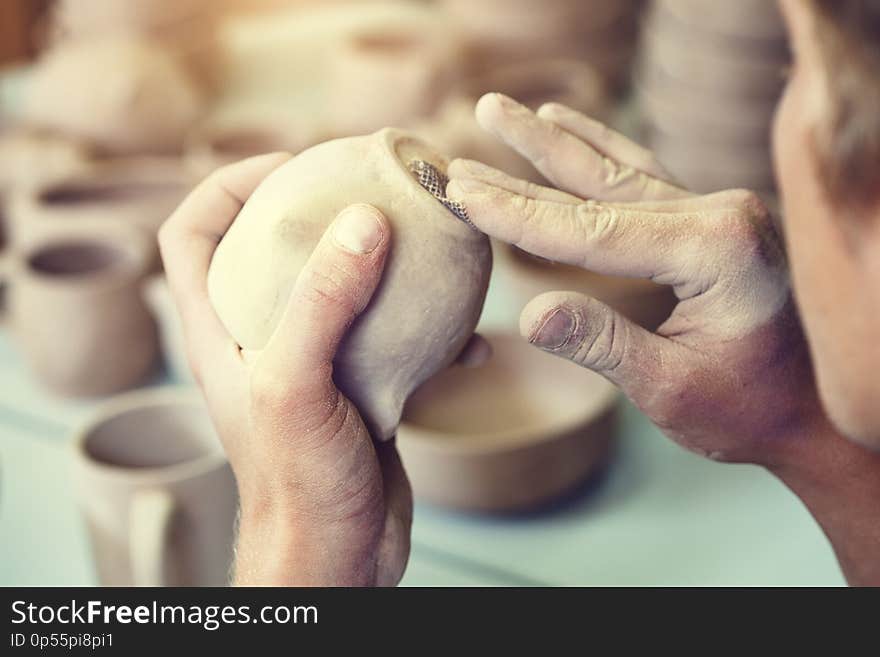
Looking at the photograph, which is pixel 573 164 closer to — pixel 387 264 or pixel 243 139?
pixel 387 264

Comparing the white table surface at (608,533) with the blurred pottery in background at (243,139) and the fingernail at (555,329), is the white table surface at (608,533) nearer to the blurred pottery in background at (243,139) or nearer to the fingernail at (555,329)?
the fingernail at (555,329)

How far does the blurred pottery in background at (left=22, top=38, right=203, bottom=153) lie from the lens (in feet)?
5.29

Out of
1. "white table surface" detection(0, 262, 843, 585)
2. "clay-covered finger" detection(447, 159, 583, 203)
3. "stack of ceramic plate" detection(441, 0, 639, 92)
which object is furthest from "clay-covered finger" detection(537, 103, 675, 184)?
"stack of ceramic plate" detection(441, 0, 639, 92)

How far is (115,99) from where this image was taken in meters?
1.61

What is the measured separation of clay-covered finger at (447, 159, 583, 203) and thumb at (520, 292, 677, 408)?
0.07m

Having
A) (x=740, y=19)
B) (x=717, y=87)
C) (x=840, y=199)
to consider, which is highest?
(x=840, y=199)

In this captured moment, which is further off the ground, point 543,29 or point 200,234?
point 200,234

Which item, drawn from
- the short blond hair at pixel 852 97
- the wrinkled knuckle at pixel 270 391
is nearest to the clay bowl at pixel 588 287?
the short blond hair at pixel 852 97

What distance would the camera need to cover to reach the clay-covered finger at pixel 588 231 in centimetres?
68

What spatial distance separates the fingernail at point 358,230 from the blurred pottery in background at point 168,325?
56cm

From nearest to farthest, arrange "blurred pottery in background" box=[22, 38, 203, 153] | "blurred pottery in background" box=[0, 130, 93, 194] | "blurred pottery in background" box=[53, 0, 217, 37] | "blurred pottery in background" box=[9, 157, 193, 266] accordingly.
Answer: "blurred pottery in background" box=[9, 157, 193, 266] → "blurred pottery in background" box=[0, 130, 93, 194] → "blurred pottery in background" box=[22, 38, 203, 153] → "blurred pottery in background" box=[53, 0, 217, 37]

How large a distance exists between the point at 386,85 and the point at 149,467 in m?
0.84

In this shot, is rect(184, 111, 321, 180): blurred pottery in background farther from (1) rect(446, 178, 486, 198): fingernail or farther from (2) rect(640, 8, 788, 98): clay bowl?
(1) rect(446, 178, 486, 198): fingernail

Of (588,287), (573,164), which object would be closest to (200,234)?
(573,164)
